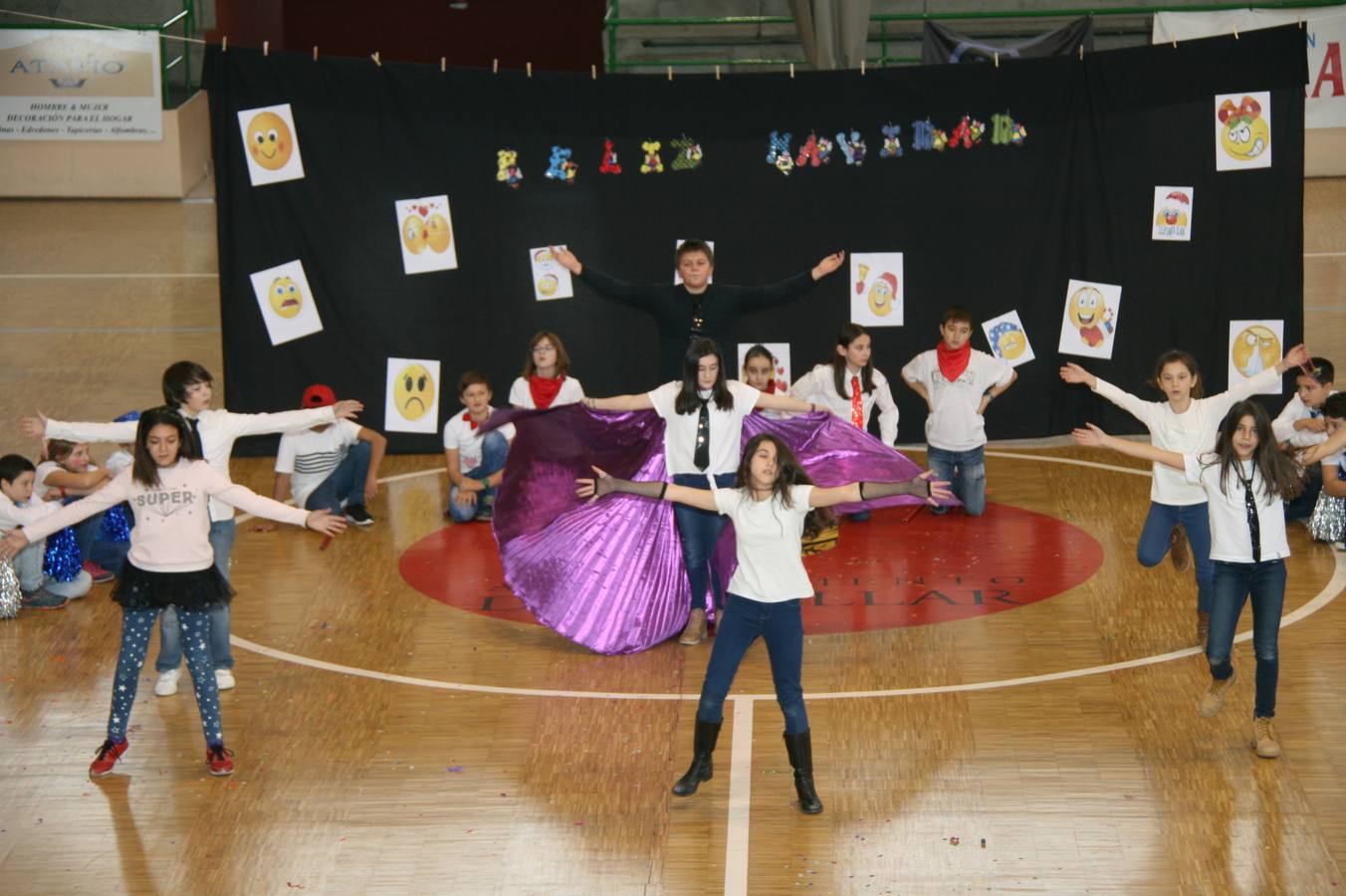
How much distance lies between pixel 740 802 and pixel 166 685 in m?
3.01

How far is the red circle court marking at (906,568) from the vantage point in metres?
9.05

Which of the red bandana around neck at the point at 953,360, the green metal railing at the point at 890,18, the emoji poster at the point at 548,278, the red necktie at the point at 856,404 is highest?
the green metal railing at the point at 890,18

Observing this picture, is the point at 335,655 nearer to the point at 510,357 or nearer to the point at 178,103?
the point at 510,357

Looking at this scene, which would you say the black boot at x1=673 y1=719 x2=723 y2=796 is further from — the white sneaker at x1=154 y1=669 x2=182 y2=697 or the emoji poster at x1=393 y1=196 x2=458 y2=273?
the emoji poster at x1=393 y1=196 x2=458 y2=273

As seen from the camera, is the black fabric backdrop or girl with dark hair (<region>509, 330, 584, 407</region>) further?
the black fabric backdrop

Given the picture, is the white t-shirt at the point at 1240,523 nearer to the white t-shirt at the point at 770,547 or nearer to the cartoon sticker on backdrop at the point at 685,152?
the white t-shirt at the point at 770,547

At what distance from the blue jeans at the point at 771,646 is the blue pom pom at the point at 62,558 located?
4.58m

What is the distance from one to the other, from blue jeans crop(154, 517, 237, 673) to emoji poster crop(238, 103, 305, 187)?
4804 mm

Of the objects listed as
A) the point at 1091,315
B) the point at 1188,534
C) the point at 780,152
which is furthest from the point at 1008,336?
the point at 1188,534

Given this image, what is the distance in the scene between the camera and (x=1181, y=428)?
8164 mm

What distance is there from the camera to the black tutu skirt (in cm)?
677

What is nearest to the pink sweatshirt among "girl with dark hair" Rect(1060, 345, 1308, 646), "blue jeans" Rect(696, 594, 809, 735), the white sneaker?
the white sneaker

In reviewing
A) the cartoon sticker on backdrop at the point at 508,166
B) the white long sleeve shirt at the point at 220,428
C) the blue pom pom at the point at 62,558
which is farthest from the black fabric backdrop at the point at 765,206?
the white long sleeve shirt at the point at 220,428

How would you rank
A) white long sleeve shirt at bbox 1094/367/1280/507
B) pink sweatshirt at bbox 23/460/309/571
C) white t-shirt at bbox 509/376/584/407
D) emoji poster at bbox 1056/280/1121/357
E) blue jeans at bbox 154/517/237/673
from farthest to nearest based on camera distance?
emoji poster at bbox 1056/280/1121/357 → white t-shirt at bbox 509/376/584/407 → white long sleeve shirt at bbox 1094/367/1280/507 → blue jeans at bbox 154/517/237/673 → pink sweatshirt at bbox 23/460/309/571
